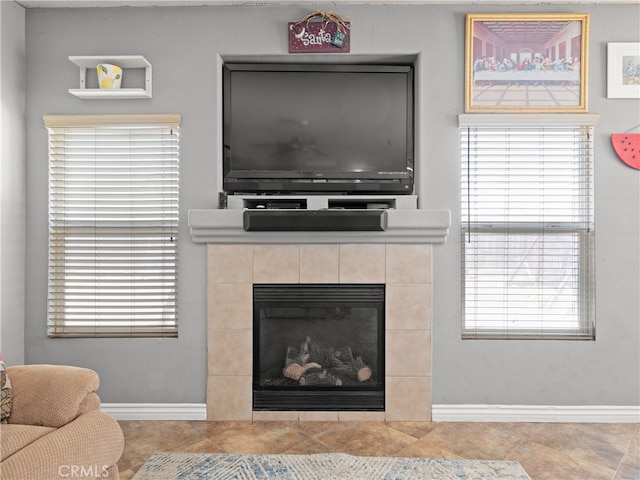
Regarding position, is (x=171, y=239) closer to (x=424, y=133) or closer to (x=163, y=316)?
(x=163, y=316)

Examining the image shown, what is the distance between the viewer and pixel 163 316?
266 centimetres

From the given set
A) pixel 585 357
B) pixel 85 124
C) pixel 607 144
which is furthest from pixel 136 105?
pixel 585 357

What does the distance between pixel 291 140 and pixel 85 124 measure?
127 cm

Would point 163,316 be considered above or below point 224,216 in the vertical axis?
below

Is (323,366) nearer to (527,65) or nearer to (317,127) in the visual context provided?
(317,127)

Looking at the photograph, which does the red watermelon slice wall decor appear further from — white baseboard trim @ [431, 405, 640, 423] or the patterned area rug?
the patterned area rug

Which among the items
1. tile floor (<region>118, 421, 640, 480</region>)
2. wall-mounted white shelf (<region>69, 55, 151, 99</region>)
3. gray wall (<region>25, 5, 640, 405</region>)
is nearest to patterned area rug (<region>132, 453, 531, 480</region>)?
tile floor (<region>118, 421, 640, 480</region>)

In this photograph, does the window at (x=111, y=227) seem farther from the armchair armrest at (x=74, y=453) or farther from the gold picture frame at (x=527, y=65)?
the gold picture frame at (x=527, y=65)

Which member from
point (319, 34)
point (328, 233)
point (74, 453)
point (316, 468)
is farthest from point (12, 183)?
point (316, 468)

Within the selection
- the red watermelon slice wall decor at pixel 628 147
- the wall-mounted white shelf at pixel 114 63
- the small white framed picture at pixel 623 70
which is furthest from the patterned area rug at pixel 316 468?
the small white framed picture at pixel 623 70

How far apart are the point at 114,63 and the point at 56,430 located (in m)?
2.07

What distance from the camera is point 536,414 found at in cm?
258

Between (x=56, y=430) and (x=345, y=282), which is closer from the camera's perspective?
(x=56, y=430)

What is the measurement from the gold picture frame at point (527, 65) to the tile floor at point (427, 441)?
1902 mm
